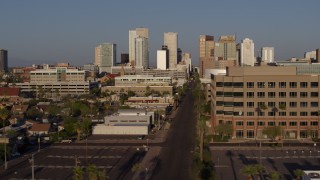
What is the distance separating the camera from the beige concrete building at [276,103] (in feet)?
123

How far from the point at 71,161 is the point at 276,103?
16.5 meters

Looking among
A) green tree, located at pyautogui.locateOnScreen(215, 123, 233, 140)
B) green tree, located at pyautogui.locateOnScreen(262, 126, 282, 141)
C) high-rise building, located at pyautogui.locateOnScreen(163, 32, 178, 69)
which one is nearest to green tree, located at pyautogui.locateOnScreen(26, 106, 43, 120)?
green tree, located at pyautogui.locateOnScreen(215, 123, 233, 140)

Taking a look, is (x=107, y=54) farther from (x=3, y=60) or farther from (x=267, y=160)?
(x=267, y=160)

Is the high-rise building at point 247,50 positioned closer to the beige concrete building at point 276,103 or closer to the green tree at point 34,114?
the green tree at point 34,114

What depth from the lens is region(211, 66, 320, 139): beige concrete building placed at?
123 ft

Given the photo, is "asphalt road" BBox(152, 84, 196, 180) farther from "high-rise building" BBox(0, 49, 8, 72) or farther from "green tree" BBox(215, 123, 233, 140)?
"high-rise building" BBox(0, 49, 8, 72)

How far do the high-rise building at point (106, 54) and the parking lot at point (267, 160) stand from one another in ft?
505

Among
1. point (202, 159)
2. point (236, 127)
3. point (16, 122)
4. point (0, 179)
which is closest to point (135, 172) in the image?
point (202, 159)

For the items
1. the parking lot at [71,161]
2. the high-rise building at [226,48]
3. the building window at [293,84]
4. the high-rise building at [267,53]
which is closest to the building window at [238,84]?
the building window at [293,84]

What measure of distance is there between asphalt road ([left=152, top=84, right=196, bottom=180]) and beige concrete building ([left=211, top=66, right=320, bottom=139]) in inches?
166

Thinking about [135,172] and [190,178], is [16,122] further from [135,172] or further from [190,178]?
[190,178]

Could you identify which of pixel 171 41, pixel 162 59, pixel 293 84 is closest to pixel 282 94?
pixel 293 84

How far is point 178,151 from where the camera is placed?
3238 centimetres

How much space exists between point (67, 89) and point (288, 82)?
59.9 metres
